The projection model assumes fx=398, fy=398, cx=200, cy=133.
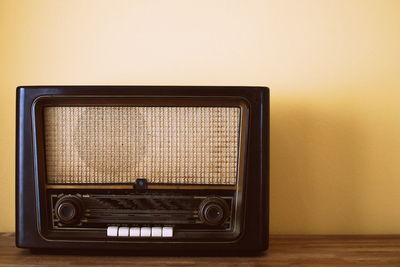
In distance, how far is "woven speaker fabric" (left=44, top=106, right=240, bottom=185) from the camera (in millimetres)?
841

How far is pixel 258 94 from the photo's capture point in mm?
829

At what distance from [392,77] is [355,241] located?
1.49ft

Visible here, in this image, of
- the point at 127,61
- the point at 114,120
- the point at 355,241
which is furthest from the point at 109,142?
the point at 355,241

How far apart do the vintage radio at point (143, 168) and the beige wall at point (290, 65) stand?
26 cm

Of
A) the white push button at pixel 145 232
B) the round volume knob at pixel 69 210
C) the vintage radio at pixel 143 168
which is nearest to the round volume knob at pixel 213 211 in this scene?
the vintage radio at pixel 143 168

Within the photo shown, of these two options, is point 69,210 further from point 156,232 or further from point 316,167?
point 316,167

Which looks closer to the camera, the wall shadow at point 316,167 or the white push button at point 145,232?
the white push button at point 145,232

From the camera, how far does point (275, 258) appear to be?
0.82 metres

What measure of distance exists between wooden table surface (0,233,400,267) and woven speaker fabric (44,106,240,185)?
16cm

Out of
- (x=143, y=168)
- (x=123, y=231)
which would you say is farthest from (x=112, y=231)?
(x=143, y=168)

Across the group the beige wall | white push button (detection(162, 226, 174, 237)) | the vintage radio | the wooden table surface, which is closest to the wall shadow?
the beige wall

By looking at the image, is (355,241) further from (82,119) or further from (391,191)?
(82,119)

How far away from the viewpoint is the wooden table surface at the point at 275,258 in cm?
78

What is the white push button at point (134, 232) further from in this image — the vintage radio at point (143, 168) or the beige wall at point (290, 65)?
the beige wall at point (290, 65)
